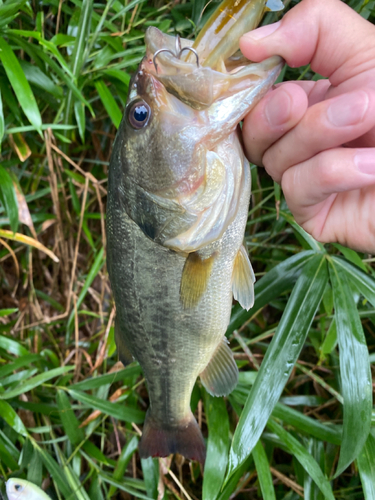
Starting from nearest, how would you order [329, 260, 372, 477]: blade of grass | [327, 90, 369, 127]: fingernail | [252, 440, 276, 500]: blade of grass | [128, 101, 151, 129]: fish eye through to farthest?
[327, 90, 369, 127]: fingernail, [128, 101, 151, 129]: fish eye, [329, 260, 372, 477]: blade of grass, [252, 440, 276, 500]: blade of grass

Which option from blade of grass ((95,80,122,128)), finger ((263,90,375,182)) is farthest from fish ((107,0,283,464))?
blade of grass ((95,80,122,128))

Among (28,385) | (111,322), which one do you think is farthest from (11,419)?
(111,322)

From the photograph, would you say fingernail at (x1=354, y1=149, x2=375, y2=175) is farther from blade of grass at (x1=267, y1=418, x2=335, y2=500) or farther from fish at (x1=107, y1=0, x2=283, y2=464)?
blade of grass at (x1=267, y1=418, x2=335, y2=500)

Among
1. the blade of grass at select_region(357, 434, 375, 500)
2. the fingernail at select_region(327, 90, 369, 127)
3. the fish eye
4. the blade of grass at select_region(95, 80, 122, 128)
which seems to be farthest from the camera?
the blade of grass at select_region(95, 80, 122, 128)

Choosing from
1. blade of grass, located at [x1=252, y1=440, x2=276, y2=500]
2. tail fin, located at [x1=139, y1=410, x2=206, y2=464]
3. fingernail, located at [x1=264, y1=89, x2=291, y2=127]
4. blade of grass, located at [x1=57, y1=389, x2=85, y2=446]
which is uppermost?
fingernail, located at [x1=264, y1=89, x2=291, y2=127]

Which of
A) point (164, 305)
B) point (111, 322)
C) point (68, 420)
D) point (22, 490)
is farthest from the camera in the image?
point (111, 322)

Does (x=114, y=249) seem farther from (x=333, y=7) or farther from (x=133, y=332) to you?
(x=333, y=7)

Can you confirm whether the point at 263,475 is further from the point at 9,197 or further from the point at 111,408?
the point at 9,197
